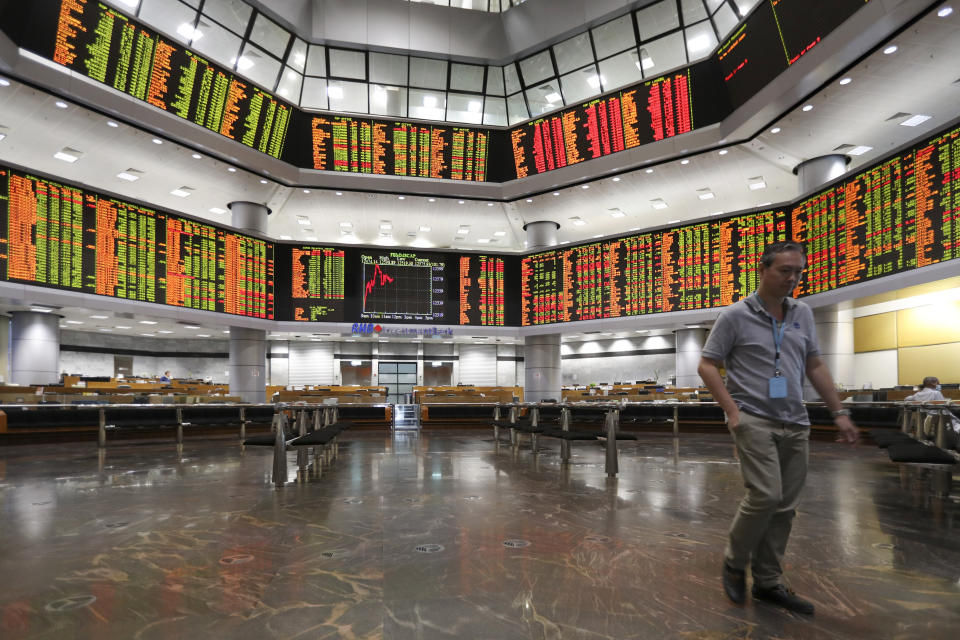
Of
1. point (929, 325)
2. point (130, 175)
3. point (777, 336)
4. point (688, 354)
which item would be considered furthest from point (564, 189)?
point (777, 336)

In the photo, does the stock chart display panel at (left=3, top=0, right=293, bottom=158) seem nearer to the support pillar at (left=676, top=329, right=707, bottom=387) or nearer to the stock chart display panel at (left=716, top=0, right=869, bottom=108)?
the stock chart display panel at (left=716, top=0, right=869, bottom=108)

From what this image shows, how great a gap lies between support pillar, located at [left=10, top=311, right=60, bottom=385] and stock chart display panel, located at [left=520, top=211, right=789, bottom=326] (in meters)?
11.5

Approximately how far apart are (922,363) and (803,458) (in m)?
13.7

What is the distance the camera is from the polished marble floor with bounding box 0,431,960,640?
6.77 ft

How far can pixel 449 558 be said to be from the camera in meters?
2.88

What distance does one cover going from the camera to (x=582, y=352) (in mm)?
23734

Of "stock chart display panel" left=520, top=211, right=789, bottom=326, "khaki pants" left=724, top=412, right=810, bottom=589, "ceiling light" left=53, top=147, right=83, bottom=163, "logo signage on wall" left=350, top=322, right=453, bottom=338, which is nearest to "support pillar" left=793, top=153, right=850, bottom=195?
"stock chart display panel" left=520, top=211, right=789, bottom=326

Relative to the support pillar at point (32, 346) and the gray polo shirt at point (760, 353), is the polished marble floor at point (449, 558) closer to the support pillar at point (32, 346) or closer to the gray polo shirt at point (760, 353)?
the gray polo shirt at point (760, 353)

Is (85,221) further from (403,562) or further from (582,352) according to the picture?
(582,352)

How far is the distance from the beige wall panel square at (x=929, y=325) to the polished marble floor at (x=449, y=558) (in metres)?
8.68

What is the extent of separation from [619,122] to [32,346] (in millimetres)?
14482

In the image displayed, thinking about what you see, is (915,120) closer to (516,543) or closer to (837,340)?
(837,340)

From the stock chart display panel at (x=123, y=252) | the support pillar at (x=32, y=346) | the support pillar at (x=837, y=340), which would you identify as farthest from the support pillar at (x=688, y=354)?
the support pillar at (x=32, y=346)

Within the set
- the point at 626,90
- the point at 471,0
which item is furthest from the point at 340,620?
the point at 471,0
